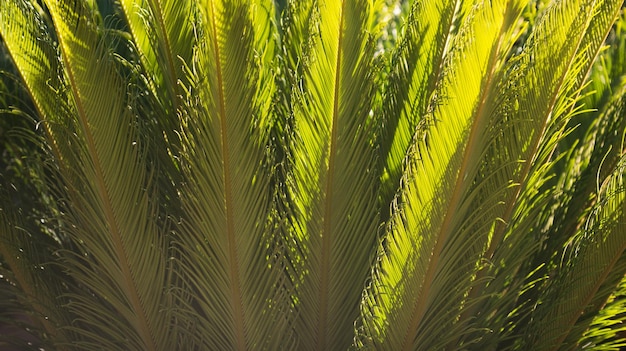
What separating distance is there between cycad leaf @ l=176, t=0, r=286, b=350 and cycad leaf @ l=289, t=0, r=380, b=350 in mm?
127

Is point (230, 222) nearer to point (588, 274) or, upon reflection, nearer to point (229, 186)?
point (229, 186)

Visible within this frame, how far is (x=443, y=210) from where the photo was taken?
2.32 metres

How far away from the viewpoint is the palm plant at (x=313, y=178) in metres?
2.30

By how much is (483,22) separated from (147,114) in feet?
4.28

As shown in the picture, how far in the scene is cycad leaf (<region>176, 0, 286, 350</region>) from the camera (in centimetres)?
228

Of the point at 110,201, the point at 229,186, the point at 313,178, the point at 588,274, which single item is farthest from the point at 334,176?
the point at 588,274

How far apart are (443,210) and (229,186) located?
0.67 metres

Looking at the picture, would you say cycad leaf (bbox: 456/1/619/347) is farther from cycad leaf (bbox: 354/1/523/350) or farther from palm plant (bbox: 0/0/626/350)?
cycad leaf (bbox: 354/1/523/350)

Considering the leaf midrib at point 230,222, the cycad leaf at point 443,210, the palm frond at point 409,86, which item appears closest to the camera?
the cycad leaf at point 443,210

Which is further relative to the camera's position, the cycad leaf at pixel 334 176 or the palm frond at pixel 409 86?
the palm frond at pixel 409 86

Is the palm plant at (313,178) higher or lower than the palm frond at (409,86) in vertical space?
lower

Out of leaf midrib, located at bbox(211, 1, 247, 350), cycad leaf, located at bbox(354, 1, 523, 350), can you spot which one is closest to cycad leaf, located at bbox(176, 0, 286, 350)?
leaf midrib, located at bbox(211, 1, 247, 350)

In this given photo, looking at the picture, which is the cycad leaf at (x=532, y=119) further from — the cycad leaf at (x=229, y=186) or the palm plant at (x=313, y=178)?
the cycad leaf at (x=229, y=186)

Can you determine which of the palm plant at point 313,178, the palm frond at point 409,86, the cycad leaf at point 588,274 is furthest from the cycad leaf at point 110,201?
the cycad leaf at point 588,274
